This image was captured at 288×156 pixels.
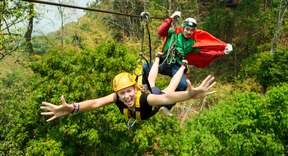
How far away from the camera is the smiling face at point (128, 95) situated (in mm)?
4422

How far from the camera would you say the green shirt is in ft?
19.4

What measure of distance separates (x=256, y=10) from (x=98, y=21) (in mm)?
11656

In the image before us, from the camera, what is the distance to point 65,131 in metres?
16.2

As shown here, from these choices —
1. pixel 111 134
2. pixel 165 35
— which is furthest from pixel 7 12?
pixel 165 35

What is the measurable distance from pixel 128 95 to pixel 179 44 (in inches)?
69.7

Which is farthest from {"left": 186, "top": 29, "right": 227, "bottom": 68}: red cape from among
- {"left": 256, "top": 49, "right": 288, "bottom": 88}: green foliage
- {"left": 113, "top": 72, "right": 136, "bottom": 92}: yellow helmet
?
{"left": 256, "top": 49, "right": 288, "bottom": 88}: green foliage

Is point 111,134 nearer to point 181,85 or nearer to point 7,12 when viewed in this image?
point 7,12

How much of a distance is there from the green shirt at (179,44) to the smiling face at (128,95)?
5.04 ft

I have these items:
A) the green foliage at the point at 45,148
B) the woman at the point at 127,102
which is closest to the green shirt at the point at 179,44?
the woman at the point at 127,102

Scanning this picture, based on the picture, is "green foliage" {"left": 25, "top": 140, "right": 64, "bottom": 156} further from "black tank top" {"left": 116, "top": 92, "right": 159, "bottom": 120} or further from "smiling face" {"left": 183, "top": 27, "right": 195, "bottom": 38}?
"black tank top" {"left": 116, "top": 92, "right": 159, "bottom": 120}

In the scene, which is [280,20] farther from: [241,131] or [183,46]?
[183,46]

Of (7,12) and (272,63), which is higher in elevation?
(7,12)

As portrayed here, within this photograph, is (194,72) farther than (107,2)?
No

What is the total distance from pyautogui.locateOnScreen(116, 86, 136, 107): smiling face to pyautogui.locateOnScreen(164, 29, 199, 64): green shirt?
1538mm
